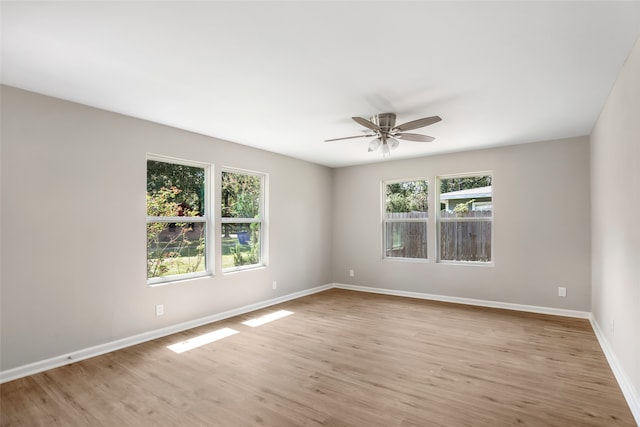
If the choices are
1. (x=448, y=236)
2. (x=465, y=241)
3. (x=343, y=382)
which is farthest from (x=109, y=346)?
(x=465, y=241)

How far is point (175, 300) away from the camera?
160 inches

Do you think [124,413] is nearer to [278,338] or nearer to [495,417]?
[278,338]

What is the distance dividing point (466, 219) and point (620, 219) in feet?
8.92

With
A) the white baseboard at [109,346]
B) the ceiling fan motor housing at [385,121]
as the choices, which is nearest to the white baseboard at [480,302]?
the white baseboard at [109,346]

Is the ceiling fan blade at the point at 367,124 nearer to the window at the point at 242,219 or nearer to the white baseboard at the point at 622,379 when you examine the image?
the window at the point at 242,219

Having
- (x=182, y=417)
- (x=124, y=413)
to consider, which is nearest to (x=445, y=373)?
(x=182, y=417)

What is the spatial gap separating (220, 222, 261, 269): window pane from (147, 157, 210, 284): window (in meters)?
0.31

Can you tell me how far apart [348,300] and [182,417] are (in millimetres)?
3688

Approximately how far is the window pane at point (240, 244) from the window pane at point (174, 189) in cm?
53

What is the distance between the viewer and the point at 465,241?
217 inches

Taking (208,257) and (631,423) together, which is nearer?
(631,423)

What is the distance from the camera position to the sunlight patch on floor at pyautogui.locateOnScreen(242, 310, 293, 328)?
14.3ft

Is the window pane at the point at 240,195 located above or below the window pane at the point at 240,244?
above

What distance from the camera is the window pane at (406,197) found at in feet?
19.4
